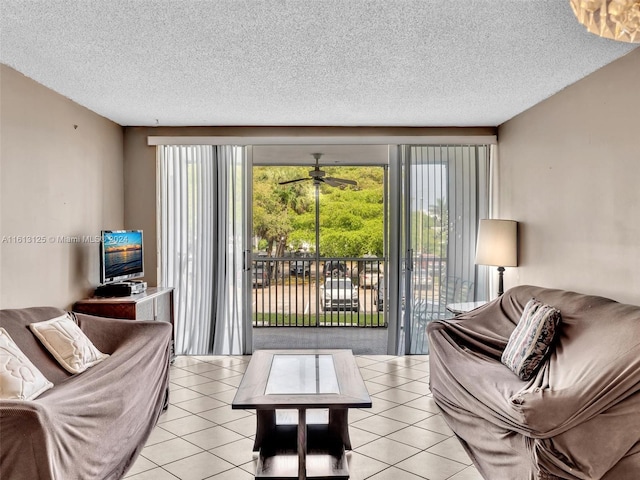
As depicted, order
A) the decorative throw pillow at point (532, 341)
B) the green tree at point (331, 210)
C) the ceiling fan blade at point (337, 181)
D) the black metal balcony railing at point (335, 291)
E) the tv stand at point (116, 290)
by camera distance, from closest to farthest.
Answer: the decorative throw pillow at point (532, 341) → the tv stand at point (116, 290) → the ceiling fan blade at point (337, 181) → the black metal balcony railing at point (335, 291) → the green tree at point (331, 210)

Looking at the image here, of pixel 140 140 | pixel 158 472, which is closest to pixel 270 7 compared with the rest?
pixel 158 472

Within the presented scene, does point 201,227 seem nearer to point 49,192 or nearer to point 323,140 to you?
point 323,140

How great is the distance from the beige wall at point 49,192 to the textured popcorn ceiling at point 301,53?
0.64ft

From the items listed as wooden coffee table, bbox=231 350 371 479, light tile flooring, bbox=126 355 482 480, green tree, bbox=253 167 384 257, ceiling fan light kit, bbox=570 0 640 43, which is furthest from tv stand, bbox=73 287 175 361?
green tree, bbox=253 167 384 257

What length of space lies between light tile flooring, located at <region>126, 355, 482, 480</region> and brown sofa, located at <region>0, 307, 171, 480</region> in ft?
0.57

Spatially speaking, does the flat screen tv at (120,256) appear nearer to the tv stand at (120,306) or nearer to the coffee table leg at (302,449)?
the tv stand at (120,306)

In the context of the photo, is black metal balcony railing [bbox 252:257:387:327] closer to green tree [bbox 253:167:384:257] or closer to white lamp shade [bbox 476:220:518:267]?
green tree [bbox 253:167:384:257]

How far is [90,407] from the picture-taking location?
2361 millimetres

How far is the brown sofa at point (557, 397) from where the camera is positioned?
207cm

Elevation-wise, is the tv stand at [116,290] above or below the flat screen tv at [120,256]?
below

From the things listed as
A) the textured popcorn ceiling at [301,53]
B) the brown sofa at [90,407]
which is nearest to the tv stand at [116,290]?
the brown sofa at [90,407]

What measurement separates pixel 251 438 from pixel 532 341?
1.84 metres

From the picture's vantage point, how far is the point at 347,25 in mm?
2549

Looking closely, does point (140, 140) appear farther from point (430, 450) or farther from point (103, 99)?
point (430, 450)
